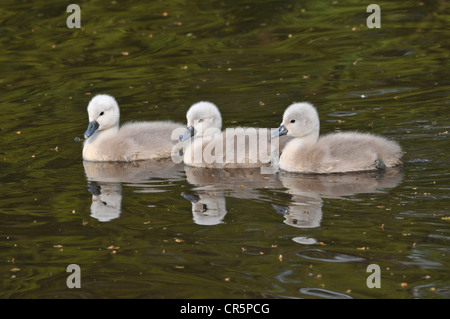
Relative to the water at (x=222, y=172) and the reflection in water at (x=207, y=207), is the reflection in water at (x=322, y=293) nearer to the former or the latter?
the water at (x=222, y=172)

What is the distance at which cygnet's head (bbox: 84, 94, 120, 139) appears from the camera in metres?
8.43

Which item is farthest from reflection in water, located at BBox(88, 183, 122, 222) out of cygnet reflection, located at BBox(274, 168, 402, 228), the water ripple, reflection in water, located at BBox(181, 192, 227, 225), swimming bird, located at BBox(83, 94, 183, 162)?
the water ripple

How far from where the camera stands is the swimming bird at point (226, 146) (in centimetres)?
765

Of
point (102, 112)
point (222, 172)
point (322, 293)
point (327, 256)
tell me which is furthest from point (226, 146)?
point (322, 293)

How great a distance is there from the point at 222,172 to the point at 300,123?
761 mm

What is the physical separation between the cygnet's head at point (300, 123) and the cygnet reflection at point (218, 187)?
15.7 inches

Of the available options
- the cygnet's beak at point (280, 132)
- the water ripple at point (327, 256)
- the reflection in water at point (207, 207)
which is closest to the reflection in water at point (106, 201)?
the reflection in water at point (207, 207)

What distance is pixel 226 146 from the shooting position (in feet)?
25.3

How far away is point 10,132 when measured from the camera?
29.8 feet

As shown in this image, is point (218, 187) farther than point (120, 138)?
No

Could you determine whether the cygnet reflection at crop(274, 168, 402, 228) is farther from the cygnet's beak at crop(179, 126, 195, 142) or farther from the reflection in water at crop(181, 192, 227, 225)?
the cygnet's beak at crop(179, 126, 195, 142)

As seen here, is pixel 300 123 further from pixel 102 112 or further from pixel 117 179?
pixel 102 112

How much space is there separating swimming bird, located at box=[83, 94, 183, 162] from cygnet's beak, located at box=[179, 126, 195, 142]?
26 cm
